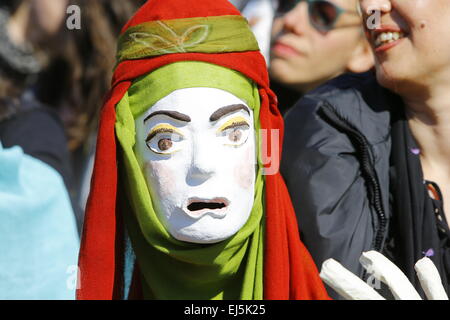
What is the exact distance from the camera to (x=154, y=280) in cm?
227

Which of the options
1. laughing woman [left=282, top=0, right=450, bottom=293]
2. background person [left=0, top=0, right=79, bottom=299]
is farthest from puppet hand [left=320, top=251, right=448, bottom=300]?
background person [left=0, top=0, right=79, bottom=299]

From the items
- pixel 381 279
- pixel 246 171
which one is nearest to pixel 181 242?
pixel 246 171

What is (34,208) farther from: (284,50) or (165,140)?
(284,50)

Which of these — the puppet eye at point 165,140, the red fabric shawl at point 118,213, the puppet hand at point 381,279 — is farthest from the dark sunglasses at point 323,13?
the puppet hand at point 381,279

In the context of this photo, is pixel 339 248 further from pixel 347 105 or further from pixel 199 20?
pixel 199 20

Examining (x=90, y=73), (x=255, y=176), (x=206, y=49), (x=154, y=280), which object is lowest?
(x=154, y=280)

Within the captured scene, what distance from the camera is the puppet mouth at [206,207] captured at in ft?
6.98

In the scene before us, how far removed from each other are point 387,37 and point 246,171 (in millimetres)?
594

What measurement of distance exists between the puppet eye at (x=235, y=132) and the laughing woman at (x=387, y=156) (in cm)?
34

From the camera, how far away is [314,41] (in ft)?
10.4

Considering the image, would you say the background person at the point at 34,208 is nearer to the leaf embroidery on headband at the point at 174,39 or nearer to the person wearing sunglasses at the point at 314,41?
the leaf embroidery on headband at the point at 174,39

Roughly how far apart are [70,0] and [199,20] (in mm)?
1626
